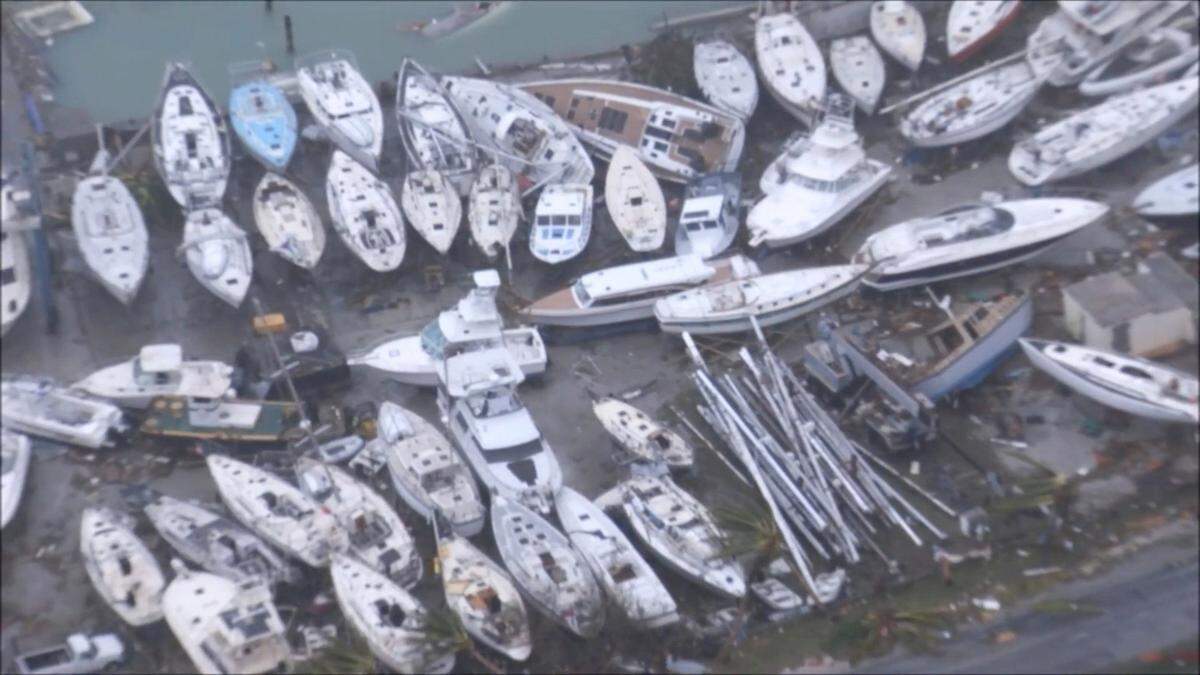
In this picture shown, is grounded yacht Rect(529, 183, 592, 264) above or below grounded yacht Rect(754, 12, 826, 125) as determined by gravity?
below

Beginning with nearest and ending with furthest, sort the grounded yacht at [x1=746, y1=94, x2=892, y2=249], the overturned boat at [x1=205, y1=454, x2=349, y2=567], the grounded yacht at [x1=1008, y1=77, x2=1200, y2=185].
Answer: the overturned boat at [x1=205, y1=454, x2=349, y2=567] < the grounded yacht at [x1=746, y1=94, x2=892, y2=249] < the grounded yacht at [x1=1008, y1=77, x2=1200, y2=185]

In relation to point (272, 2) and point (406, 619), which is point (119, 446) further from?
point (272, 2)

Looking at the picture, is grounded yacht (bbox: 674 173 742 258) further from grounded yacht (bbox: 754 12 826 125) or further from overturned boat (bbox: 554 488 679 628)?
overturned boat (bbox: 554 488 679 628)

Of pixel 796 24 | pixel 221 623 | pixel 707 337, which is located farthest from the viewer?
pixel 796 24

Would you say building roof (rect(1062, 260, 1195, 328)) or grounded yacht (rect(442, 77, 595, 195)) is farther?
grounded yacht (rect(442, 77, 595, 195))

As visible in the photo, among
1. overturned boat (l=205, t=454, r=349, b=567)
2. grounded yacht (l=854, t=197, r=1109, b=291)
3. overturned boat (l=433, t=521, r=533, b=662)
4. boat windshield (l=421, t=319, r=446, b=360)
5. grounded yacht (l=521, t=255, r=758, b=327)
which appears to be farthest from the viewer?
grounded yacht (l=854, t=197, r=1109, b=291)

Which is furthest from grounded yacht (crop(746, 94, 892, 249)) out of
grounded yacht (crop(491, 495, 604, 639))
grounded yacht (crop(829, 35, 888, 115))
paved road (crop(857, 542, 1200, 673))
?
paved road (crop(857, 542, 1200, 673))

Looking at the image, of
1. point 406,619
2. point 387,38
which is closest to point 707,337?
point 406,619

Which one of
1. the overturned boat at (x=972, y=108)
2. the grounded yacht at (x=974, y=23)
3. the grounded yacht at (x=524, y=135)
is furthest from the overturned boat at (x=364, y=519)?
the grounded yacht at (x=974, y=23)
